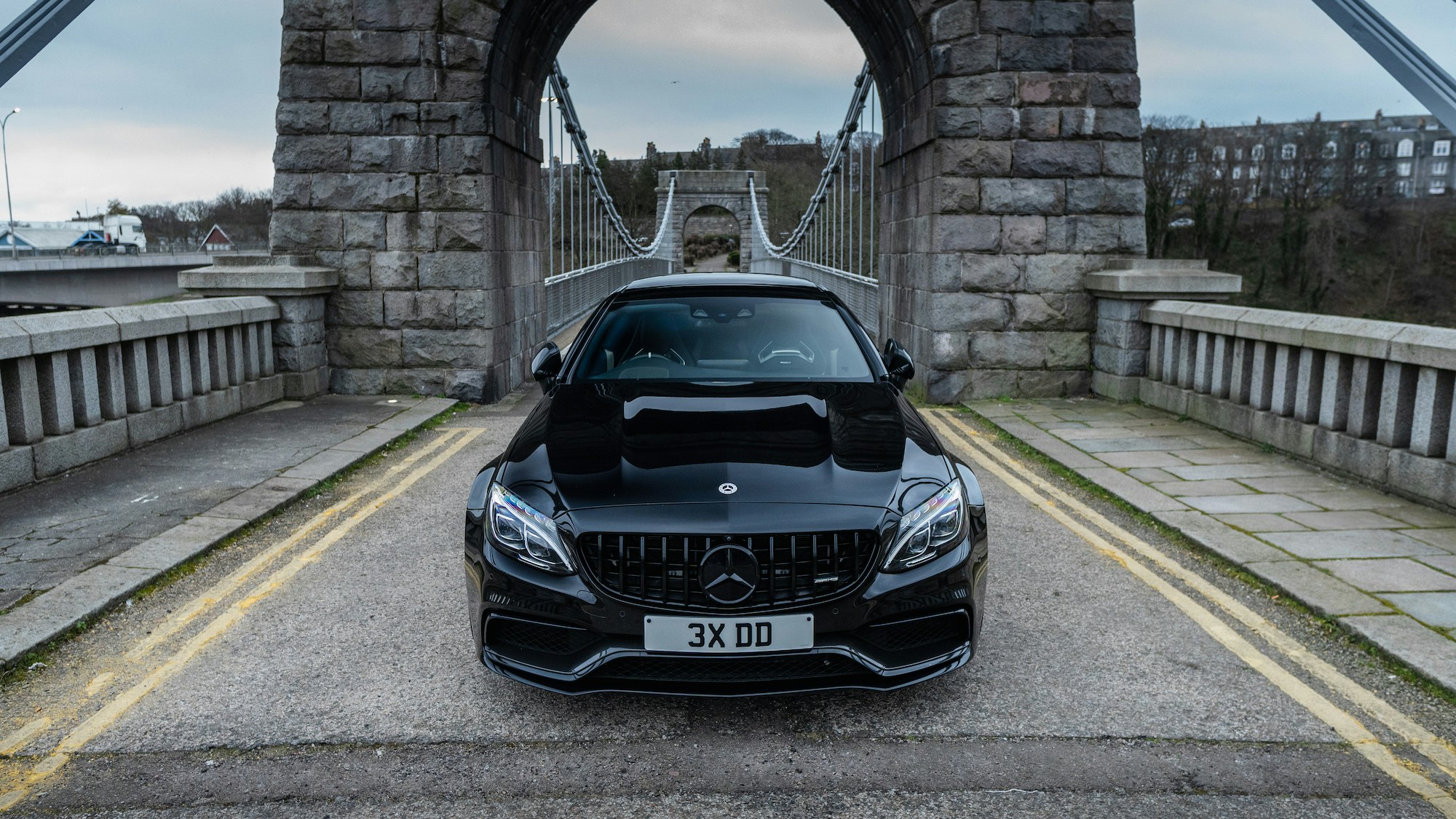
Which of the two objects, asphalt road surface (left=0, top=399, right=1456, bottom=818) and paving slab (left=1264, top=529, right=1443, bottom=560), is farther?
paving slab (left=1264, top=529, right=1443, bottom=560)

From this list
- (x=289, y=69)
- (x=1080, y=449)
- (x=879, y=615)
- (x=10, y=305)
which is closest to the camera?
(x=879, y=615)

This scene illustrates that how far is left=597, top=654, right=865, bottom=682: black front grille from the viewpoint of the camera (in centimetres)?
272

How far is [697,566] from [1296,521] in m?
3.61

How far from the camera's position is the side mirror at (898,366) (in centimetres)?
415

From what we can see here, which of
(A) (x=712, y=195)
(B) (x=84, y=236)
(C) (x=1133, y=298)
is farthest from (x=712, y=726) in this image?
(B) (x=84, y=236)

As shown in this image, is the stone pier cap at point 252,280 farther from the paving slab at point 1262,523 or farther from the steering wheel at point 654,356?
the paving slab at point 1262,523

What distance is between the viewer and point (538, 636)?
9.28 feet

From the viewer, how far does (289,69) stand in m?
9.13

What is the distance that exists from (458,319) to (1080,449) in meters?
5.57

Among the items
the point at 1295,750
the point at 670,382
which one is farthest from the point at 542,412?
the point at 1295,750

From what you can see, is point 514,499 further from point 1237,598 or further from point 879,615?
point 1237,598

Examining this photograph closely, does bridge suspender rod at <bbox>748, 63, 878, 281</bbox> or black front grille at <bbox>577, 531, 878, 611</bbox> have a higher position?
bridge suspender rod at <bbox>748, 63, 878, 281</bbox>

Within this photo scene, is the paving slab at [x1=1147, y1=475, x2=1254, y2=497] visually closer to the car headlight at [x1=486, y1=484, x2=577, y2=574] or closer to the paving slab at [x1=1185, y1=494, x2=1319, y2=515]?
the paving slab at [x1=1185, y1=494, x2=1319, y2=515]

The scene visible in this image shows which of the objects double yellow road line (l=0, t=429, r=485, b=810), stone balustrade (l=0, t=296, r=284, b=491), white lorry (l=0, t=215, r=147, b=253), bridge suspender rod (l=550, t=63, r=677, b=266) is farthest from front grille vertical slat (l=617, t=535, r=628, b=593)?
white lorry (l=0, t=215, r=147, b=253)
